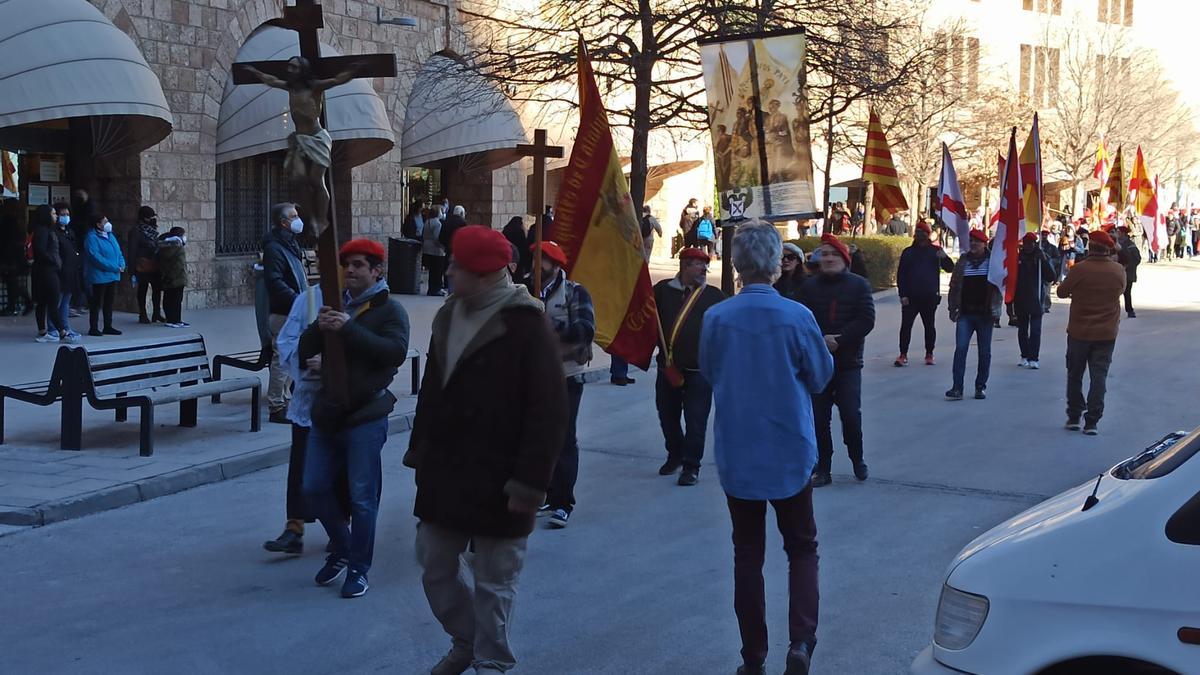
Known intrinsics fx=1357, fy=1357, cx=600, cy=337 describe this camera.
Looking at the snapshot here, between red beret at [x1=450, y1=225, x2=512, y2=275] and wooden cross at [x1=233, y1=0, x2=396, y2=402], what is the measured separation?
3.68ft

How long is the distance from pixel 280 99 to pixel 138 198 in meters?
2.89

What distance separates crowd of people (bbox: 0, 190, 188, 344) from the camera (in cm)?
1566

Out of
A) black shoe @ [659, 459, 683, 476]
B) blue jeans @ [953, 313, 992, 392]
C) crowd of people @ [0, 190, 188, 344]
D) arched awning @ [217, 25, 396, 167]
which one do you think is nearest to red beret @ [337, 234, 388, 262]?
black shoe @ [659, 459, 683, 476]

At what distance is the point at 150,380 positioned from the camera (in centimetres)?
1015

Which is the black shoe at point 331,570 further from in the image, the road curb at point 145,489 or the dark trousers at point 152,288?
the dark trousers at point 152,288

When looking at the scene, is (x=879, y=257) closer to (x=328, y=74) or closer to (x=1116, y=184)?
(x=1116, y=184)

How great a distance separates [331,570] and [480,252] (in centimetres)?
248

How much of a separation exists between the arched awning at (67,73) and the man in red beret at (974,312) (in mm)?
10361

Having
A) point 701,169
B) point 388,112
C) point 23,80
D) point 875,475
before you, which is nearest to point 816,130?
point 701,169

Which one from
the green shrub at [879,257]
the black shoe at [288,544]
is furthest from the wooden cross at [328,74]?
the green shrub at [879,257]

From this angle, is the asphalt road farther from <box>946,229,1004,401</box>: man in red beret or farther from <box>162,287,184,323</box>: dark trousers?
<box>162,287,184,323</box>: dark trousers

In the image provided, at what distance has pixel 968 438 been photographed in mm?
11125

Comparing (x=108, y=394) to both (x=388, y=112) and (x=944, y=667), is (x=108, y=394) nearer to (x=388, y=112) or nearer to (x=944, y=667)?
(x=944, y=667)

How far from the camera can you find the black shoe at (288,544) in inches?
278
